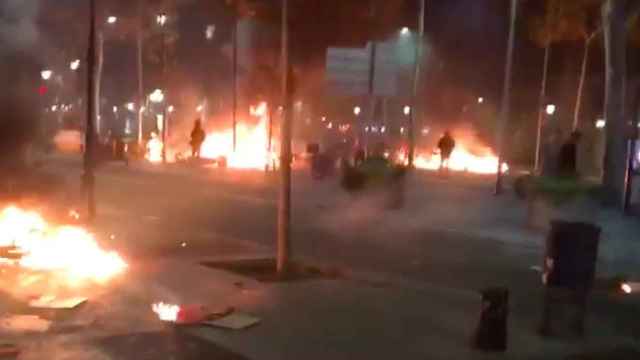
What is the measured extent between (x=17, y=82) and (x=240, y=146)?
1753 inches

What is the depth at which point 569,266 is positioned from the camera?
11734 millimetres

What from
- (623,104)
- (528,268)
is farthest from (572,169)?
(528,268)

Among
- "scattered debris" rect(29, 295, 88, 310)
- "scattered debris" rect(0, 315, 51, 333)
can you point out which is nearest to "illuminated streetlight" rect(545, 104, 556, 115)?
"scattered debris" rect(29, 295, 88, 310)

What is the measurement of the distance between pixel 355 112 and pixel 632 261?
44.0 meters

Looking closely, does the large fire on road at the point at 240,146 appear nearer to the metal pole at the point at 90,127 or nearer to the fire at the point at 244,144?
the fire at the point at 244,144

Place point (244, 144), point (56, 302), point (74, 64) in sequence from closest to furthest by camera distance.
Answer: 1. point (56, 302)
2. point (74, 64)
3. point (244, 144)

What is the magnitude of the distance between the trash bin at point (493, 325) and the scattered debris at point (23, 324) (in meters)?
4.09

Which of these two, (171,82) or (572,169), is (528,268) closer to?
(572,169)

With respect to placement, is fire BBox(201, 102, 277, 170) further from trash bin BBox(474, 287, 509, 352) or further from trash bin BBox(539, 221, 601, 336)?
trash bin BBox(474, 287, 509, 352)

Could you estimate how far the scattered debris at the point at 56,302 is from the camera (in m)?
11.9

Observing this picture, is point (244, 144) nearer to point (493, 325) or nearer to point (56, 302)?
point (56, 302)

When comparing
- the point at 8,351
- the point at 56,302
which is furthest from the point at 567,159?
the point at 8,351

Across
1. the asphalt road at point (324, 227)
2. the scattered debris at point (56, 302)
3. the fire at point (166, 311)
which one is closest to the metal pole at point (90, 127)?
the asphalt road at point (324, 227)

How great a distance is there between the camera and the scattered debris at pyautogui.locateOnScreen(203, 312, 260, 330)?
11095 millimetres
